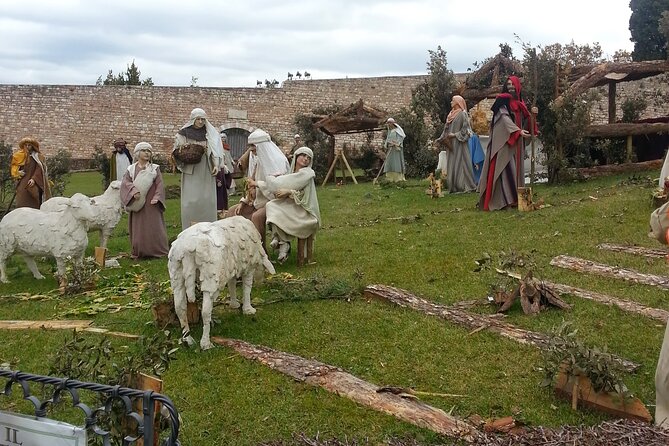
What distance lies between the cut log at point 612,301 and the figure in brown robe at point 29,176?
7.97 metres

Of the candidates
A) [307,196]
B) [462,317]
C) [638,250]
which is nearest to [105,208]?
[307,196]

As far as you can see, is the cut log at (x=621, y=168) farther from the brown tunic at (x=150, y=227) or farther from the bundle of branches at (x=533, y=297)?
the bundle of branches at (x=533, y=297)

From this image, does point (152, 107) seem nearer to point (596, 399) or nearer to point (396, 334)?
point (396, 334)

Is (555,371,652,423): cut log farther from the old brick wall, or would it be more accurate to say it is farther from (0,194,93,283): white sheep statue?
the old brick wall

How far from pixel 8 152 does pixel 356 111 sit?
10.3 metres

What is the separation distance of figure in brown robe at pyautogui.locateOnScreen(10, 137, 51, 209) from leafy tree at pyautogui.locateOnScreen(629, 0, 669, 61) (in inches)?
950

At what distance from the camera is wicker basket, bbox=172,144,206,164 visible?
9961 millimetres

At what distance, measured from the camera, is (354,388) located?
4.78m

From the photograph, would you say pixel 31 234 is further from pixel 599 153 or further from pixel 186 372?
pixel 599 153

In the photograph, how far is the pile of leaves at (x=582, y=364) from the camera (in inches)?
169

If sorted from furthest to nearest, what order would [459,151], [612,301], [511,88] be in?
[459,151], [511,88], [612,301]

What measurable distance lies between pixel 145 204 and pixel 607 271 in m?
6.74

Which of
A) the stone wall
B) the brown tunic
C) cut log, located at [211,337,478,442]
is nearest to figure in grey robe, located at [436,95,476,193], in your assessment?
the brown tunic

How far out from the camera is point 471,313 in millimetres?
6383
